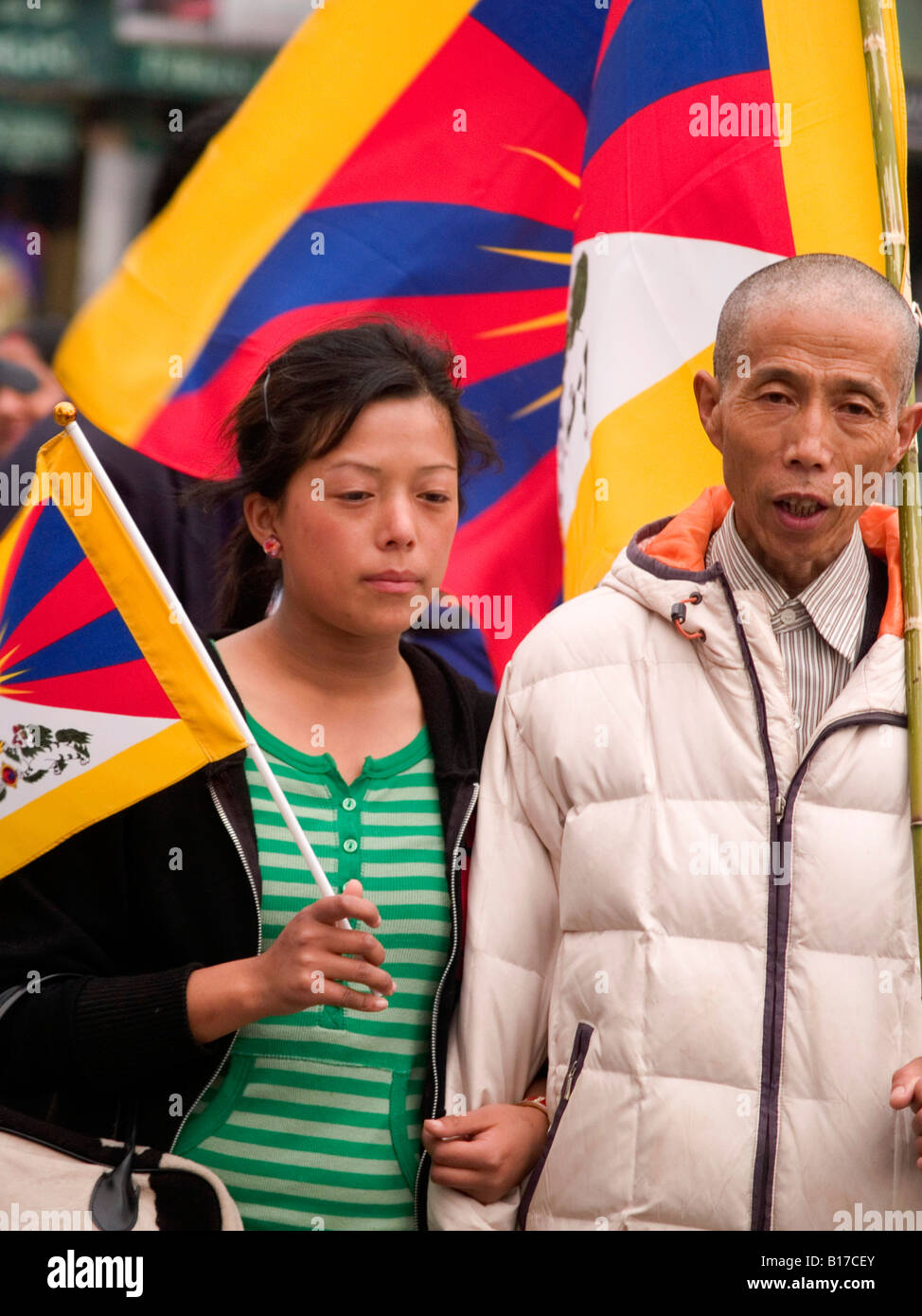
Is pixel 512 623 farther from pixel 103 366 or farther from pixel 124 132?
pixel 124 132

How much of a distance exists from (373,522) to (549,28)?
1.63 metres

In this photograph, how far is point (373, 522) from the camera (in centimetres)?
263

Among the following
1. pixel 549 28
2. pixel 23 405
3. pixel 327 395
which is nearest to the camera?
pixel 327 395

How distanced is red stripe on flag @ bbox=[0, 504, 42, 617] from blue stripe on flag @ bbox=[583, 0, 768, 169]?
1.46 meters

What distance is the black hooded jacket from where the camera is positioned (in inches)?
97.3

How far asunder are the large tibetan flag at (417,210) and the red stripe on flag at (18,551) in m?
0.87

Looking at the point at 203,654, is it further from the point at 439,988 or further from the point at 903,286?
the point at 903,286

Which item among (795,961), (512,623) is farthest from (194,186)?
(795,961)

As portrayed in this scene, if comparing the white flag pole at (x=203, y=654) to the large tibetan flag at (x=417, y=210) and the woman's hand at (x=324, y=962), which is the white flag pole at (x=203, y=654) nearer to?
the woman's hand at (x=324, y=962)

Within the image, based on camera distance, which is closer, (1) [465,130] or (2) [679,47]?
(2) [679,47]

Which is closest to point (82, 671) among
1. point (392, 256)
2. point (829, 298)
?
point (829, 298)

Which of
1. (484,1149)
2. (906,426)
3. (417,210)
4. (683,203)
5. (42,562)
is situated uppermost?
(417,210)

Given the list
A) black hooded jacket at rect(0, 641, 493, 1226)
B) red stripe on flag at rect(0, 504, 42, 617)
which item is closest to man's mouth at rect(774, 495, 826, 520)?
black hooded jacket at rect(0, 641, 493, 1226)

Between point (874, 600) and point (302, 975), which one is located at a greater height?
point (874, 600)
